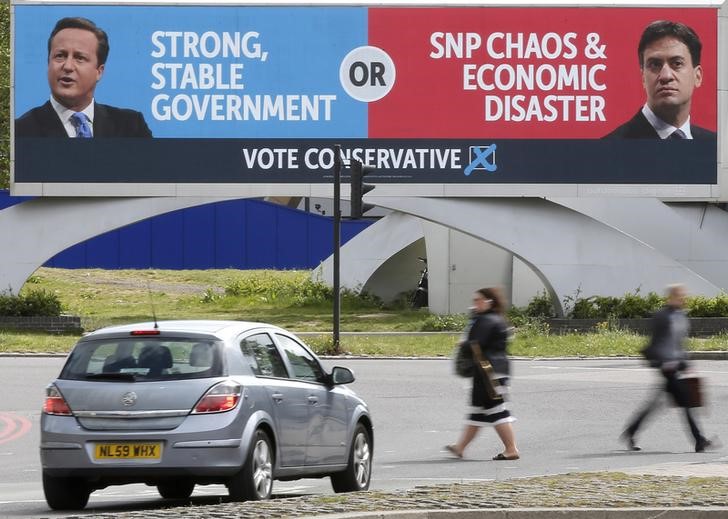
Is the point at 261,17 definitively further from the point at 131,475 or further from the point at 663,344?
the point at 131,475

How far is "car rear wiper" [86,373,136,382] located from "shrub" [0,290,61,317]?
24449 millimetres

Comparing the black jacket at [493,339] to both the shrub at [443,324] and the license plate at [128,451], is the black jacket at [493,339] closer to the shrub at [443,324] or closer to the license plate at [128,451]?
the license plate at [128,451]

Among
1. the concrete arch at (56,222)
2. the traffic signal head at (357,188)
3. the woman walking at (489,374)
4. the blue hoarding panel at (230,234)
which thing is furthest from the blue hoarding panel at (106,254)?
the woman walking at (489,374)

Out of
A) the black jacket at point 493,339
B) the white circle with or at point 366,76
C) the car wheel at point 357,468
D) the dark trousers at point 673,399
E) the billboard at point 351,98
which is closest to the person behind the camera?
the car wheel at point 357,468

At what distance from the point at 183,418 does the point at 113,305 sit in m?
36.6

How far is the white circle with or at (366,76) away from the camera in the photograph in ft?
117

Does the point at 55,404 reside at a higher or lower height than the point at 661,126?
lower

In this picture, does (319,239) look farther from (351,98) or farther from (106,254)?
(351,98)

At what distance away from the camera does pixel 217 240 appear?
215 ft

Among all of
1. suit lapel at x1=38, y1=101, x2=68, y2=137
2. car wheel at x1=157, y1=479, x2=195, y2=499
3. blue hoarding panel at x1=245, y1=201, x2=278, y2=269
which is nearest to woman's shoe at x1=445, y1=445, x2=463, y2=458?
car wheel at x1=157, y1=479, x2=195, y2=499

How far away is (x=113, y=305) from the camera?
46969 millimetres

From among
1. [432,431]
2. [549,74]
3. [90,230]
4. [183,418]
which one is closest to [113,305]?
[90,230]

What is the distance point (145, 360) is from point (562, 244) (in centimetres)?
2520

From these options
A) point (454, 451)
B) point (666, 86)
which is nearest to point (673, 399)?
point (454, 451)
